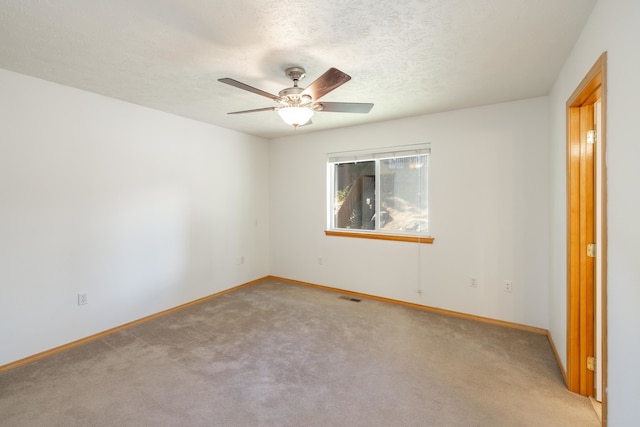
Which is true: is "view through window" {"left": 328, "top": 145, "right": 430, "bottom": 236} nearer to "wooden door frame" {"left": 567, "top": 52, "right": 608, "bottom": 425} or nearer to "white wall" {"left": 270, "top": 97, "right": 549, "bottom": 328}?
"white wall" {"left": 270, "top": 97, "right": 549, "bottom": 328}

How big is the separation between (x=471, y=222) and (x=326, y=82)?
242 centimetres

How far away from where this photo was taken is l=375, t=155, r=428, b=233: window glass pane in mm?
3629

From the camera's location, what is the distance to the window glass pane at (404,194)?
363 centimetres

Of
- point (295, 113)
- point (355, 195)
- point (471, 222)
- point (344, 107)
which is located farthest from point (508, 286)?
point (295, 113)

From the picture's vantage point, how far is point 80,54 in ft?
6.72

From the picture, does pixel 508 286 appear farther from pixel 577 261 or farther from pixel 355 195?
pixel 355 195

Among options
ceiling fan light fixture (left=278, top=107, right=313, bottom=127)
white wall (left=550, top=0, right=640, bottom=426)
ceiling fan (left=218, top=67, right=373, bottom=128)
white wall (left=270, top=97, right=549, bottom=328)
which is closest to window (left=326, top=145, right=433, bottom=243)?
white wall (left=270, top=97, right=549, bottom=328)

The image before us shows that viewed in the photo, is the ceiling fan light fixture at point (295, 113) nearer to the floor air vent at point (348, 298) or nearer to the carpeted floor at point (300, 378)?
the carpeted floor at point (300, 378)

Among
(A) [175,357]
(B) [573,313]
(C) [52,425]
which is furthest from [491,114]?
(C) [52,425]

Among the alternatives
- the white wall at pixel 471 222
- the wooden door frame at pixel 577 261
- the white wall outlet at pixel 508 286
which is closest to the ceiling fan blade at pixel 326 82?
the wooden door frame at pixel 577 261

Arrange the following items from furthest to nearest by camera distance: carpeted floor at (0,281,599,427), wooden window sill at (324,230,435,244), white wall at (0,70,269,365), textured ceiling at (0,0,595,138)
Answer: wooden window sill at (324,230,435,244)
white wall at (0,70,269,365)
carpeted floor at (0,281,599,427)
textured ceiling at (0,0,595,138)

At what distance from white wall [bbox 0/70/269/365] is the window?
1.64m

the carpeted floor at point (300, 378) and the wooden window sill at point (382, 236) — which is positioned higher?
the wooden window sill at point (382, 236)

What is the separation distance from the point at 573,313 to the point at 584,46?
1.72 metres
